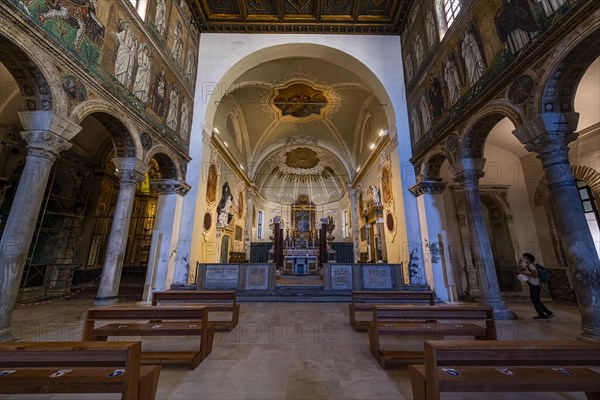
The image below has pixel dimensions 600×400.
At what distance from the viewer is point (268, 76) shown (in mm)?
12219

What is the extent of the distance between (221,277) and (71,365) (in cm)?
622

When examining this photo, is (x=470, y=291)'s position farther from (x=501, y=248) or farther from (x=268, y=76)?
(x=268, y=76)

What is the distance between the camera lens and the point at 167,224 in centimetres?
757

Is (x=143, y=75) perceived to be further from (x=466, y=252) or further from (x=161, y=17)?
(x=466, y=252)

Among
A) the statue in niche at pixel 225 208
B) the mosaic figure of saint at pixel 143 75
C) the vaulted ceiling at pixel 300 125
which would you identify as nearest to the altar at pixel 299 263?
the statue in niche at pixel 225 208

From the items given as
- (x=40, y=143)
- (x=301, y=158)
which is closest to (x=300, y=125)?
(x=301, y=158)

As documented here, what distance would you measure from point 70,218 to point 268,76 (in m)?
10.4

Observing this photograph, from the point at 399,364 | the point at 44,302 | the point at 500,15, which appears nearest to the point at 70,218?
the point at 44,302

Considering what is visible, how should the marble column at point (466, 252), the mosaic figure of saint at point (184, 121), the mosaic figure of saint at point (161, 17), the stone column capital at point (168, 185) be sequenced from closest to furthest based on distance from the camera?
the mosaic figure of saint at point (161, 17), the stone column capital at point (168, 185), the marble column at point (466, 252), the mosaic figure of saint at point (184, 121)

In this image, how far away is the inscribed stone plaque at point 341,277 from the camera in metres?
7.39

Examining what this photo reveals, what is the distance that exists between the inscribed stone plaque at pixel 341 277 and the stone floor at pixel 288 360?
2.18 m

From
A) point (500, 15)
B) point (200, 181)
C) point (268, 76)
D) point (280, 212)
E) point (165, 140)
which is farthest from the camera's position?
point (280, 212)

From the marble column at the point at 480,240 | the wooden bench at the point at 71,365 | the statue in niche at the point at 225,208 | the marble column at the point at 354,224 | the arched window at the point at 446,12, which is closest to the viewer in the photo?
the wooden bench at the point at 71,365

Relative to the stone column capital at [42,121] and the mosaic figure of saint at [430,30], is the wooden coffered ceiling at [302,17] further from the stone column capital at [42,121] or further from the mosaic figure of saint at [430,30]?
the stone column capital at [42,121]
